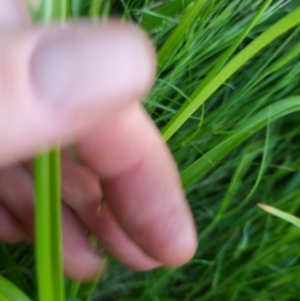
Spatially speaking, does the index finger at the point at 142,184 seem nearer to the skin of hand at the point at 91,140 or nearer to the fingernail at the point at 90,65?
the skin of hand at the point at 91,140

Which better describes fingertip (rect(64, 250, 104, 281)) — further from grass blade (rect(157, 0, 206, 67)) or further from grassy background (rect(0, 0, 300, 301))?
grass blade (rect(157, 0, 206, 67))

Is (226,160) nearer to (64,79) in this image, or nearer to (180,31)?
(180,31)

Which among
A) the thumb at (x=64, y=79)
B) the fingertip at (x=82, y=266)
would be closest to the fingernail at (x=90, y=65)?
the thumb at (x=64, y=79)

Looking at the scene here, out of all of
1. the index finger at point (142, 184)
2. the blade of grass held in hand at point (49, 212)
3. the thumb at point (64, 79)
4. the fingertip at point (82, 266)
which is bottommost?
the fingertip at point (82, 266)

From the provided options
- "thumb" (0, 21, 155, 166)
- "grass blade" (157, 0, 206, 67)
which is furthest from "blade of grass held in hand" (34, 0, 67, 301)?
"grass blade" (157, 0, 206, 67)

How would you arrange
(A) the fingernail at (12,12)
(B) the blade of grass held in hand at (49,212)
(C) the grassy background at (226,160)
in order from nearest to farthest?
(B) the blade of grass held in hand at (49,212) < (A) the fingernail at (12,12) < (C) the grassy background at (226,160)

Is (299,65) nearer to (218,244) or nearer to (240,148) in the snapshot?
(240,148)

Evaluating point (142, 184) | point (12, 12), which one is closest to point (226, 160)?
point (142, 184)
